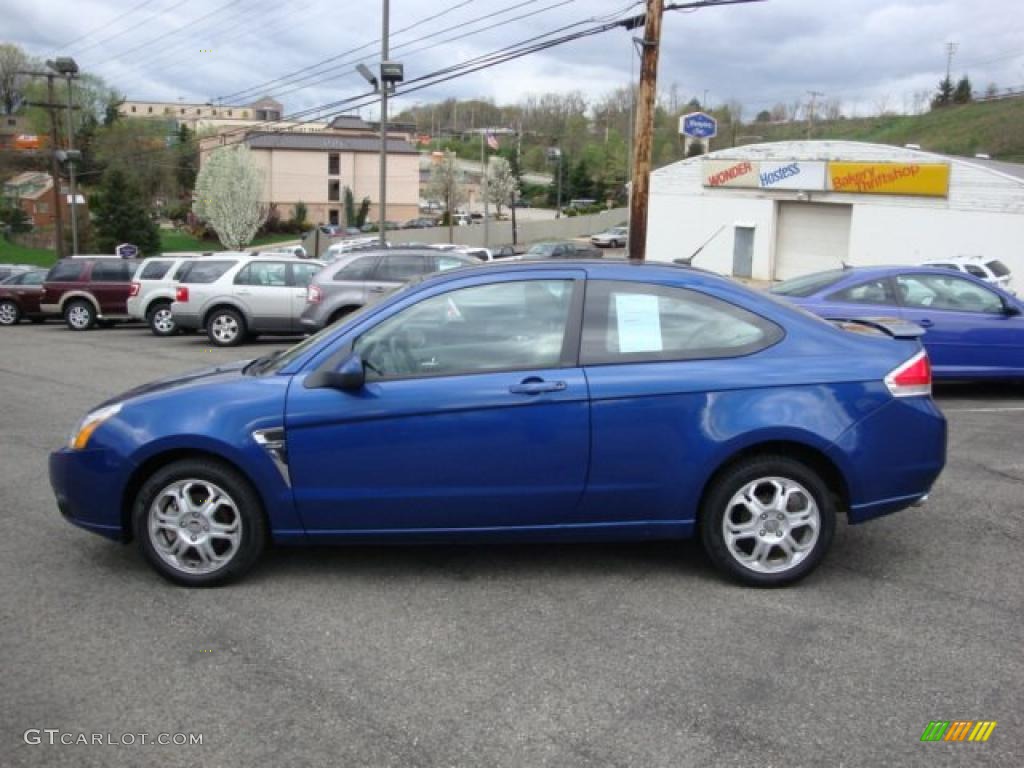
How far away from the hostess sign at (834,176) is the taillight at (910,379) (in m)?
30.6

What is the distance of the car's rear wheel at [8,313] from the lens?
79.9 feet

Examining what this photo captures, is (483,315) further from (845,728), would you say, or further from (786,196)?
(786,196)

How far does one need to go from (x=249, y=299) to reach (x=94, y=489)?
42.2ft

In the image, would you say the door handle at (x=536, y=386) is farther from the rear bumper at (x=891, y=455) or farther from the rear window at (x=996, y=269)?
the rear window at (x=996, y=269)

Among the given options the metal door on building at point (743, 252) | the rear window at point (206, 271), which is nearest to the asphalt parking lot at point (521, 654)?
the rear window at point (206, 271)

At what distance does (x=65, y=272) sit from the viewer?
22656 mm

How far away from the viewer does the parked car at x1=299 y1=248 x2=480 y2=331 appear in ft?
49.3

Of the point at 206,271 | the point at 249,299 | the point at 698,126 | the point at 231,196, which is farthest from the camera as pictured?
the point at 231,196

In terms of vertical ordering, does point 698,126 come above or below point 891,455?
above

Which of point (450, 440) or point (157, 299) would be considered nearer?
point (450, 440)

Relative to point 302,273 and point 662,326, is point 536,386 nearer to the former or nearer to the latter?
point 662,326

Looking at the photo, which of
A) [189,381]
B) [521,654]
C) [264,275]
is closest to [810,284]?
[189,381]

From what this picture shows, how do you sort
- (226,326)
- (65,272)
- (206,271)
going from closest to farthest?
(226,326) → (206,271) → (65,272)

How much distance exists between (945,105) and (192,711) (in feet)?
399
